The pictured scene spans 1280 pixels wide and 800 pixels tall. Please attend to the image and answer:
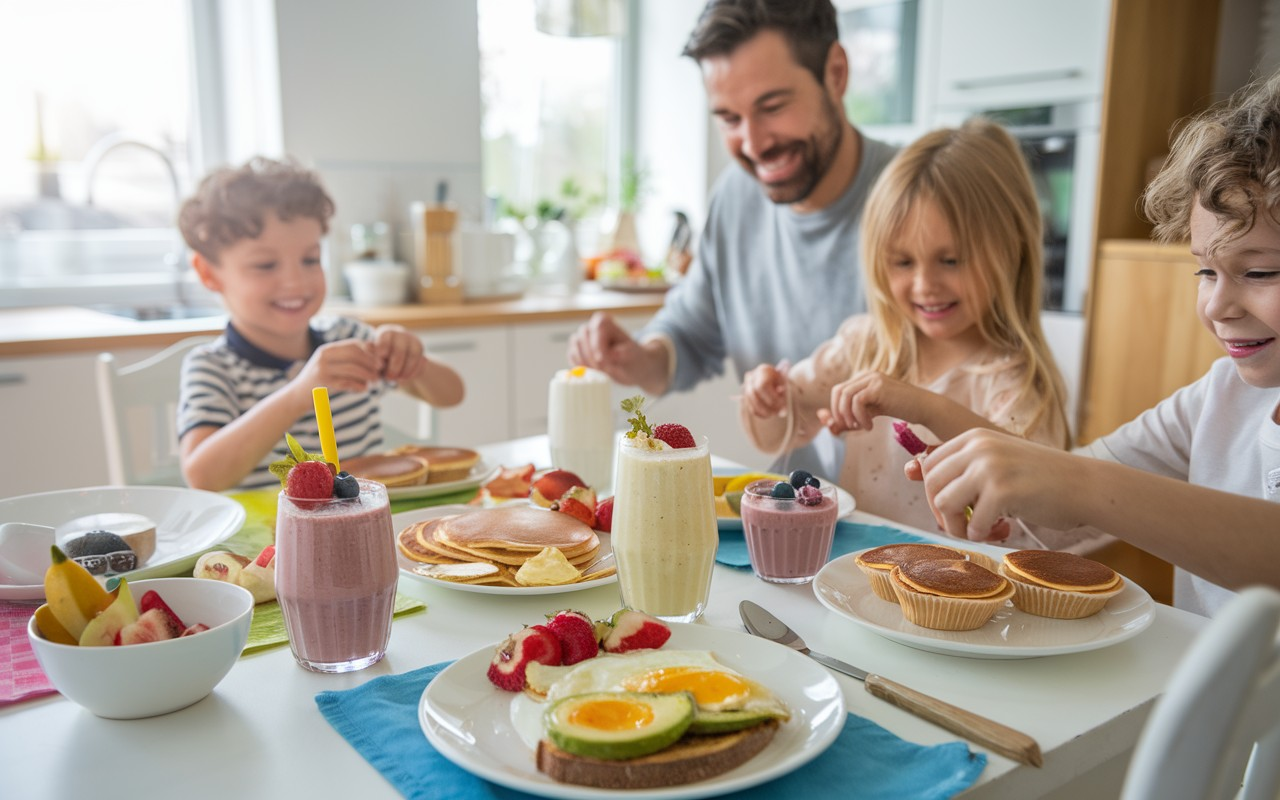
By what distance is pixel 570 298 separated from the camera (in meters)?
3.76

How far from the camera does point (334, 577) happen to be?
857mm

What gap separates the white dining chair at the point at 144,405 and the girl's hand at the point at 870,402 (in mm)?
1228

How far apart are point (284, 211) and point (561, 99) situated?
2.78m

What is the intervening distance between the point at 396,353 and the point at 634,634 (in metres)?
1.01

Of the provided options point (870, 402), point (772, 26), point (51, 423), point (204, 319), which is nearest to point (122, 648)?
point (870, 402)

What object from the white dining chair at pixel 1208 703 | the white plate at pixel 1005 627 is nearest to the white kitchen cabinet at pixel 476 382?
the white plate at pixel 1005 627

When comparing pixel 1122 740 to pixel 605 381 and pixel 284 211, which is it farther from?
pixel 284 211

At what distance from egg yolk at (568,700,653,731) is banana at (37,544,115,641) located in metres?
0.42

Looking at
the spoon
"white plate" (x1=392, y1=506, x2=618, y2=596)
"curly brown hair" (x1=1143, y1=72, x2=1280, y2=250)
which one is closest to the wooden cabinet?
"curly brown hair" (x1=1143, y1=72, x2=1280, y2=250)

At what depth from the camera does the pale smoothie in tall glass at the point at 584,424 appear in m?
1.52

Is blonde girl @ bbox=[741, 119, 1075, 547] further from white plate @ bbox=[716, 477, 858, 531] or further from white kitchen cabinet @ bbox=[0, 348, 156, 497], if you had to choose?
white kitchen cabinet @ bbox=[0, 348, 156, 497]

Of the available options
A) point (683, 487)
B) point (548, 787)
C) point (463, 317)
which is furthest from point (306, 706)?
point (463, 317)

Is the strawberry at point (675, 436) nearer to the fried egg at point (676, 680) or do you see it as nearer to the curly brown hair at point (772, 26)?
the fried egg at point (676, 680)

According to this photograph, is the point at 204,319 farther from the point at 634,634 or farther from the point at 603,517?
→ the point at 634,634
